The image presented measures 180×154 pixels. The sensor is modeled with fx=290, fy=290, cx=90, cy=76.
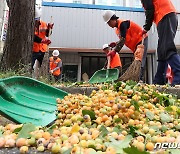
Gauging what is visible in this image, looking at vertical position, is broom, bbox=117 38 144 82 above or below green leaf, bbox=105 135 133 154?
below

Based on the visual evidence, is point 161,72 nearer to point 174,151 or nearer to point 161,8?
point 161,8

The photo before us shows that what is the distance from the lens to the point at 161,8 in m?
3.53

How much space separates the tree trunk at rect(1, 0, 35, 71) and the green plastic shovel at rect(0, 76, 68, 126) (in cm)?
125

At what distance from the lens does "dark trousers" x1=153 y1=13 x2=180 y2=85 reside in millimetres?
3127

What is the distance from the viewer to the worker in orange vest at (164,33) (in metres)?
3.16

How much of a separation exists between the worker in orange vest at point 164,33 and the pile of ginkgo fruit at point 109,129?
127 cm

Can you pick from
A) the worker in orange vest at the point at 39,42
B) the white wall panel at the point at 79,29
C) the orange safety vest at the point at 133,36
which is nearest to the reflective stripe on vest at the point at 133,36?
the orange safety vest at the point at 133,36

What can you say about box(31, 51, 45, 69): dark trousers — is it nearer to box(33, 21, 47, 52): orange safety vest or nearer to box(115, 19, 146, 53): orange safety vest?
box(33, 21, 47, 52): orange safety vest

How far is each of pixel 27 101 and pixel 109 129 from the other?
3.00 feet

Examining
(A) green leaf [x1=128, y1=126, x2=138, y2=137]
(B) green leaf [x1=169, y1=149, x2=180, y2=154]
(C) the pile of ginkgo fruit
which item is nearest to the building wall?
(C) the pile of ginkgo fruit

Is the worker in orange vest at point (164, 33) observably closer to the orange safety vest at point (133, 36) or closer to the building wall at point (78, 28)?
the orange safety vest at point (133, 36)

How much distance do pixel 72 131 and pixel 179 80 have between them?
7.55 ft

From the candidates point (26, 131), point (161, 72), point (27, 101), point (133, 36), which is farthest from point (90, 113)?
point (133, 36)

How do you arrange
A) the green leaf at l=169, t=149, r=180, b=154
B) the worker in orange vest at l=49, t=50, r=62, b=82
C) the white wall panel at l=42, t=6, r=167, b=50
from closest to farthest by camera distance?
the green leaf at l=169, t=149, r=180, b=154, the worker in orange vest at l=49, t=50, r=62, b=82, the white wall panel at l=42, t=6, r=167, b=50
